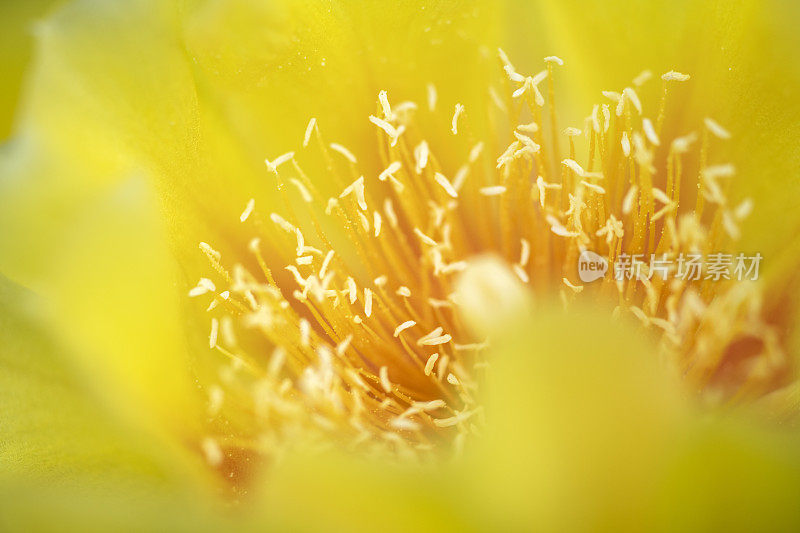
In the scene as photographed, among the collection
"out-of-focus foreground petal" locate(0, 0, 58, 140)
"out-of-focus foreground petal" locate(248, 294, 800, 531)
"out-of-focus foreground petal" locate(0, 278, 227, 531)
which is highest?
"out-of-focus foreground petal" locate(0, 0, 58, 140)

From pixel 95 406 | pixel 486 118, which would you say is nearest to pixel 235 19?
pixel 486 118

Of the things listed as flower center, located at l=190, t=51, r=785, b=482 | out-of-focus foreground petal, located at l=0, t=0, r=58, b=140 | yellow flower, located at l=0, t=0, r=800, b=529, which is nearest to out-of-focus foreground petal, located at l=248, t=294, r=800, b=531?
yellow flower, located at l=0, t=0, r=800, b=529

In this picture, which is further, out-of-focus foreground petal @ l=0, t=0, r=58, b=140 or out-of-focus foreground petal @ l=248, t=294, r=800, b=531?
out-of-focus foreground petal @ l=0, t=0, r=58, b=140

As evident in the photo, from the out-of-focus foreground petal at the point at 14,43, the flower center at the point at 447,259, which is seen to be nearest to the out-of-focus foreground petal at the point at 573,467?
the flower center at the point at 447,259

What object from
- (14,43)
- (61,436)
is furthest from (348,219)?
(14,43)

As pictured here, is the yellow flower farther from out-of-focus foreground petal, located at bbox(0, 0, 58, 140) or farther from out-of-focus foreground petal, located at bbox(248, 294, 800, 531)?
out-of-focus foreground petal, located at bbox(0, 0, 58, 140)

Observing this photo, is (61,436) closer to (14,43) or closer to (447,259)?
(447,259)

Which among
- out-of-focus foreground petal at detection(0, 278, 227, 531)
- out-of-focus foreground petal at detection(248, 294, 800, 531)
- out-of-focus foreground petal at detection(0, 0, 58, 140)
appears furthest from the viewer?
out-of-focus foreground petal at detection(0, 0, 58, 140)

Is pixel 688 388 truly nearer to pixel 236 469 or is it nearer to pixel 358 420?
pixel 358 420

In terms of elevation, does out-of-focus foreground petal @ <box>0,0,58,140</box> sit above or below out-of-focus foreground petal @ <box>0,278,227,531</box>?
above
